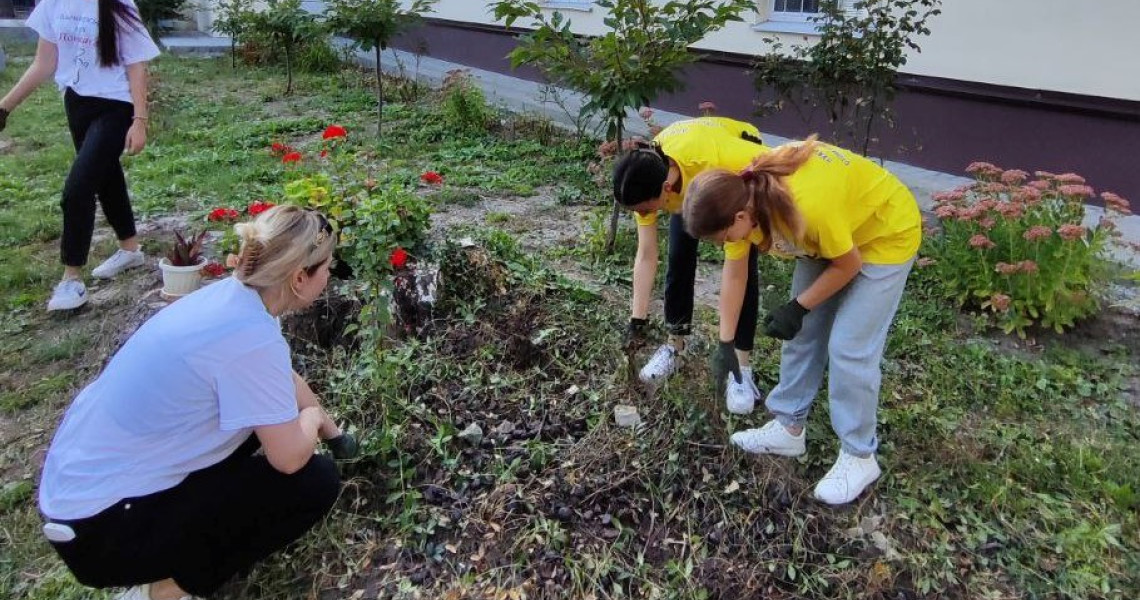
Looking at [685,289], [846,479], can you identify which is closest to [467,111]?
[685,289]

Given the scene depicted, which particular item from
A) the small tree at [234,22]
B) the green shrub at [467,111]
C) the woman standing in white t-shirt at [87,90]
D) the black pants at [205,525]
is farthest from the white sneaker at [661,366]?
the small tree at [234,22]

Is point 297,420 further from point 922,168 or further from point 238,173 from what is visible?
point 922,168

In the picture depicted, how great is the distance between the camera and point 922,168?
5926mm

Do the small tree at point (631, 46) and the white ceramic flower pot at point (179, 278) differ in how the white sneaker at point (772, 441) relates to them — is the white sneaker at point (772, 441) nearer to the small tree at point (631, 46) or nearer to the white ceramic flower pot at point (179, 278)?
the small tree at point (631, 46)

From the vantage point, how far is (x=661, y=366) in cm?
295

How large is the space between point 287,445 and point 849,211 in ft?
5.28

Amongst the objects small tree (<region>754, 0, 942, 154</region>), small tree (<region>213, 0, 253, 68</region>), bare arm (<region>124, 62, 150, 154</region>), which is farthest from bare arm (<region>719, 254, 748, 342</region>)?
small tree (<region>213, 0, 253, 68</region>)

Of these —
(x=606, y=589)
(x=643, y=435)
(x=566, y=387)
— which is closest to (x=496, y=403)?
(x=566, y=387)

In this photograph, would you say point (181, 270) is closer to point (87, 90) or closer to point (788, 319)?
point (87, 90)

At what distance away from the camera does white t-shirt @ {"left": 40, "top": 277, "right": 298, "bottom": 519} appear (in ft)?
5.85

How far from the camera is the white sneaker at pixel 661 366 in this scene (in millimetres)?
2906

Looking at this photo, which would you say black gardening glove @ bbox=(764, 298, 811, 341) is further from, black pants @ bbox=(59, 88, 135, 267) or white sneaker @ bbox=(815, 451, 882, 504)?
black pants @ bbox=(59, 88, 135, 267)

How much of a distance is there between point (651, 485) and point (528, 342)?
2.96 ft

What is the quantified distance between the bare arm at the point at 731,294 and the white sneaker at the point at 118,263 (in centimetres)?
328
